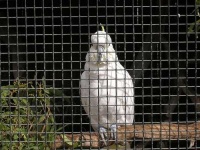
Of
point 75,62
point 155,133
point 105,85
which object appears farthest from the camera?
point 75,62

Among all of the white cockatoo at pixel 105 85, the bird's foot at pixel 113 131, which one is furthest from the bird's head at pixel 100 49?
the bird's foot at pixel 113 131

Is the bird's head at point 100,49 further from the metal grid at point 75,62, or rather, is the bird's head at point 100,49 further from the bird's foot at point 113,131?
the bird's foot at point 113,131

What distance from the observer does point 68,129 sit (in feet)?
7.90

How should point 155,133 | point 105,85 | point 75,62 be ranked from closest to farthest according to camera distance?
1. point 155,133
2. point 105,85
3. point 75,62

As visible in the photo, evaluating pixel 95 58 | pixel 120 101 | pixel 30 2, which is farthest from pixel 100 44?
pixel 30 2

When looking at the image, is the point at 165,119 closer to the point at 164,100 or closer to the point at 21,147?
the point at 164,100

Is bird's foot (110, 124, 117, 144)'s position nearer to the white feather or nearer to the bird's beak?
the white feather

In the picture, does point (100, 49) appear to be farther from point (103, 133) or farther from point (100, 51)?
point (103, 133)

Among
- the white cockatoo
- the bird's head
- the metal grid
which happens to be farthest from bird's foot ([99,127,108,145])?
the bird's head

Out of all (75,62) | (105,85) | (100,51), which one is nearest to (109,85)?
(105,85)

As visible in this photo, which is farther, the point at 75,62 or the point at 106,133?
the point at 75,62

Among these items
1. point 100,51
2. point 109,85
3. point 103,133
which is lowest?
point 103,133

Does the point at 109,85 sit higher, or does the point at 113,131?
the point at 109,85

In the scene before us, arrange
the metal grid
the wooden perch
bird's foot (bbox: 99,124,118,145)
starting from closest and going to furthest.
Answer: the metal grid, the wooden perch, bird's foot (bbox: 99,124,118,145)
